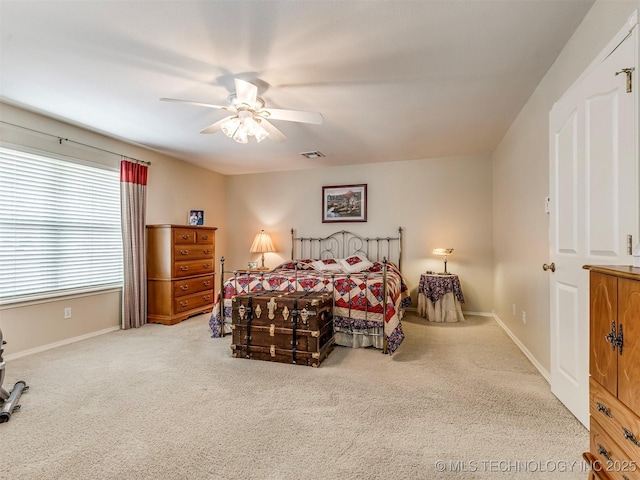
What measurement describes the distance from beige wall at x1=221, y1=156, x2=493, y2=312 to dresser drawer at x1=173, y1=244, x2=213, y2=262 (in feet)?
4.33

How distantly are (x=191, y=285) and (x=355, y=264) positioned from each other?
2562 mm

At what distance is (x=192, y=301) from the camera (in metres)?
4.84

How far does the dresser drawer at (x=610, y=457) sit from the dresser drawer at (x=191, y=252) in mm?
4596

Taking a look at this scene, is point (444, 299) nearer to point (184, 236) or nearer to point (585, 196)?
point (585, 196)

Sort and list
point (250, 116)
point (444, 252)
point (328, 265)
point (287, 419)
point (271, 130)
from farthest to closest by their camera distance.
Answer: point (328, 265)
point (444, 252)
point (271, 130)
point (250, 116)
point (287, 419)

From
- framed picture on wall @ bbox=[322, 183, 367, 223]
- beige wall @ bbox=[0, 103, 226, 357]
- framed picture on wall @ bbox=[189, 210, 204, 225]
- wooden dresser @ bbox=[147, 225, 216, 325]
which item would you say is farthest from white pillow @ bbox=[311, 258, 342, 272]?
beige wall @ bbox=[0, 103, 226, 357]

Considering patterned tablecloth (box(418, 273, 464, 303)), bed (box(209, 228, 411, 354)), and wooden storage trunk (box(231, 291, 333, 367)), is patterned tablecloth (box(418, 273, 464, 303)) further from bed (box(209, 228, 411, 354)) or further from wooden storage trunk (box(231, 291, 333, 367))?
wooden storage trunk (box(231, 291, 333, 367))

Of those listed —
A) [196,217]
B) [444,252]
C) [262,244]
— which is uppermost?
[196,217]

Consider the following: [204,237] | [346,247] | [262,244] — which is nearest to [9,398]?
[204,237]

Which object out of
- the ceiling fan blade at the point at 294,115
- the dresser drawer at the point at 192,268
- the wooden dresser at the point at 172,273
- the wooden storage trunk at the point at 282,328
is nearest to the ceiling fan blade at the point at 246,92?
the ceiling fan blade at the point at 294,115

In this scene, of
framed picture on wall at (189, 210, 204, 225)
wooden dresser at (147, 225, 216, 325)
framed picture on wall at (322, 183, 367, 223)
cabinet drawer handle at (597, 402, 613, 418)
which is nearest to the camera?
cabinet drawer handle at (597, 402, 613, 418)

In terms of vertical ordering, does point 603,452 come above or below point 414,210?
below

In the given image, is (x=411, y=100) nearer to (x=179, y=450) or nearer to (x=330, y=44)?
(x=330, y=44)

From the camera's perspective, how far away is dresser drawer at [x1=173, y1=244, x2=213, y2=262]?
15.0 feet
